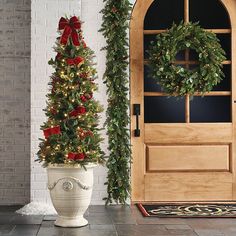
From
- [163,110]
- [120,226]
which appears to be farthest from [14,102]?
[120,226]

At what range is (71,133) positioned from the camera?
Answer: 4.29 metres

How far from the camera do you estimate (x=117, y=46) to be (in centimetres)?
542

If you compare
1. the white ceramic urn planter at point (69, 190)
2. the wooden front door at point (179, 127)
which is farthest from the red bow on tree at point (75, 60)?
the wooden front door at point (179, 127)

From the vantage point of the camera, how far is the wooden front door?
18.1 feet

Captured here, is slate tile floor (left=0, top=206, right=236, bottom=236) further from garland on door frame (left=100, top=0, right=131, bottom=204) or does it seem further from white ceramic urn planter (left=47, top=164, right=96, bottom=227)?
garland on door frame (left=100, top=0, right=131, bottom=204)

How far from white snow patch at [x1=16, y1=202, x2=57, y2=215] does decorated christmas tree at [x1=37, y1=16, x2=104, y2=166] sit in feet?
2.52

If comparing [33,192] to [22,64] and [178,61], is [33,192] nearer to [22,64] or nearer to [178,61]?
[22,64]

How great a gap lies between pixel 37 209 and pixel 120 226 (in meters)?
1.03

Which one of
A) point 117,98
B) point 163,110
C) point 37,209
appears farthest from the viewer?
point 163,110

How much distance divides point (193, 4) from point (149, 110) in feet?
4.07

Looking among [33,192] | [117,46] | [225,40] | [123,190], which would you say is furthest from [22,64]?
[225,40]

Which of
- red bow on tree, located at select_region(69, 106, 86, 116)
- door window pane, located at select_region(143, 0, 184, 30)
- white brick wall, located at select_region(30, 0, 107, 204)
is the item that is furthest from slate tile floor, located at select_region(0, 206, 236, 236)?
door window pane, located at select_region(143, 0, 184, 30)

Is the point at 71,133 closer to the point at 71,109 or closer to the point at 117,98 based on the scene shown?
the point at 71,109

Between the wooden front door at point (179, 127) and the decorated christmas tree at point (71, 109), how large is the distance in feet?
4.07
